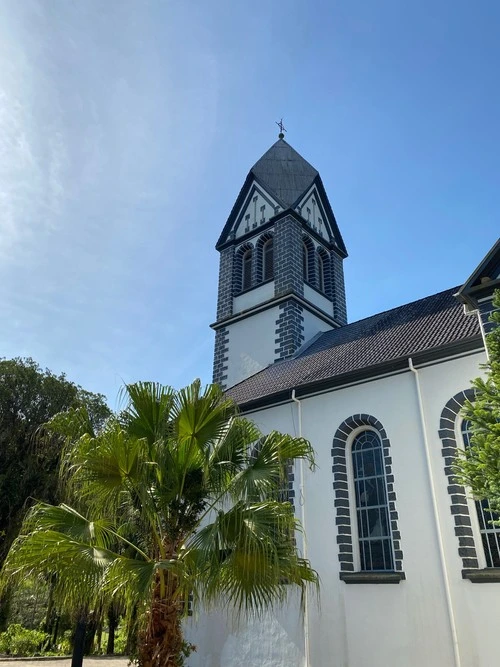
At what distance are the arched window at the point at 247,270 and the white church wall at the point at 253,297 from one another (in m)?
0.55

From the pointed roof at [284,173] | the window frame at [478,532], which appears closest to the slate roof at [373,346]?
the window frame at [478,532]

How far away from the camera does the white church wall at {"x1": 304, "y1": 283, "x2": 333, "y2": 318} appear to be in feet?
67.2

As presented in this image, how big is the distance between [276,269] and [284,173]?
6.39m

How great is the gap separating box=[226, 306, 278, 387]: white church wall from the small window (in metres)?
2.18

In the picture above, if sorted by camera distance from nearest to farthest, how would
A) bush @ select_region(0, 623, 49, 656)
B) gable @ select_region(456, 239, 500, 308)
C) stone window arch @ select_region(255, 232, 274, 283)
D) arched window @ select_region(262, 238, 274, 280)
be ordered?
gable @ select_region(456, 239, 500, 308) → bush @ select_region(0, 623, 49, 656) → arched window @ select_region(262, 238, 274, 280) → stone window arch @ select_region(255, 232, 274, 283)

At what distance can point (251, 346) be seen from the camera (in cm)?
1970

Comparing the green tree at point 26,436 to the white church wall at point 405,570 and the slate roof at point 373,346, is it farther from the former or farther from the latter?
the white church wall at point 405,570

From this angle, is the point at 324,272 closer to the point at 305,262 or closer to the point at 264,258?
the point at 305,262

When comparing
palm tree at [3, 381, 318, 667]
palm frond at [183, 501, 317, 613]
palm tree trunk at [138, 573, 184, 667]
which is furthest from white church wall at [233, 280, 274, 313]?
palm tree trunk at [138, 573, 184, 667]

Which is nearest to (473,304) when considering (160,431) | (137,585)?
(160,431)

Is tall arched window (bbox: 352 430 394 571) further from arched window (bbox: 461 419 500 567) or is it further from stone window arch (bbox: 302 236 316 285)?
stone window arch (bbox: 302 236 316 285)

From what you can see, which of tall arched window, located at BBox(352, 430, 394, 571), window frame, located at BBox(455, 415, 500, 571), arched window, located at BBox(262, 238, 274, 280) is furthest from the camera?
arched window, located at BBox(262, 238, 274, 280)

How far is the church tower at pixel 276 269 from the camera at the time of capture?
19245mm

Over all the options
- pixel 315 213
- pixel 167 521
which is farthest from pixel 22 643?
pixel 315 213
